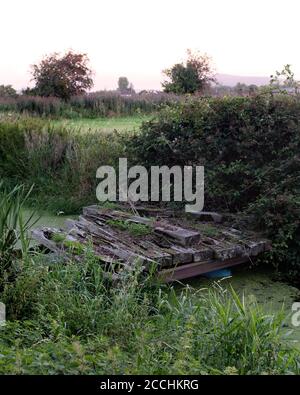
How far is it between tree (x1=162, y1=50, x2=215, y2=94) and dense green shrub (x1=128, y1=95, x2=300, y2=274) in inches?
768

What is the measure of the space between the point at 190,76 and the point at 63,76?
6032mm

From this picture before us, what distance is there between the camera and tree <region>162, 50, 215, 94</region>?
87.0 ft

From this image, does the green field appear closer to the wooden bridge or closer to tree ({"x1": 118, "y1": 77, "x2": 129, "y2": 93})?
the wooden bridge

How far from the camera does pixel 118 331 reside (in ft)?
11.2

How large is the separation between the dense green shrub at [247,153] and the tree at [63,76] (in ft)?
65.5

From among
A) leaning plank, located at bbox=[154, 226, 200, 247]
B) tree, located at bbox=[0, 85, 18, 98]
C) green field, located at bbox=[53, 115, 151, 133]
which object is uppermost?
tree, located at bbox=[0, 85, 18, 98]

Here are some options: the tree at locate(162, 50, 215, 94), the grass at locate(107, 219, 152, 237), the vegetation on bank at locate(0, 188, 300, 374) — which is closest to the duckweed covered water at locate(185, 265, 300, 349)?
the grass at locate(107, 219, 152, 237)

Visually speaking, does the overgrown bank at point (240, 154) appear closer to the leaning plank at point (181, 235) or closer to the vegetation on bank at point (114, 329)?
the leaning plank at point (181, 235)

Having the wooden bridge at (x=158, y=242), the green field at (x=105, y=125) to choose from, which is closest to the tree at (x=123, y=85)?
the green field at (x=105, y=125)

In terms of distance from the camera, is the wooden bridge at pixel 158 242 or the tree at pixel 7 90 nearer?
the wooden bridge at pixel 158 242

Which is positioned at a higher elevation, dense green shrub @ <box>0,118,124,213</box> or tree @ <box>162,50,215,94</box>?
tree @ <box>162,50,215,94</box>

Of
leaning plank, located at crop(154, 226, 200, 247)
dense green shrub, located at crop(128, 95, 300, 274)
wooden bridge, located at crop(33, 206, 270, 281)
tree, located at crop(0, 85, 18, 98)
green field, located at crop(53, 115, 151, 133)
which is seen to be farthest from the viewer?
tree, located at crop(0, 85, 18, 98)

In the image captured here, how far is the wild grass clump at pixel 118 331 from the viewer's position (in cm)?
267

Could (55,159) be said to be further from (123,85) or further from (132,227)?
(123,85)
